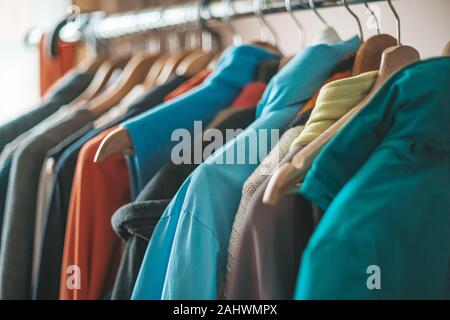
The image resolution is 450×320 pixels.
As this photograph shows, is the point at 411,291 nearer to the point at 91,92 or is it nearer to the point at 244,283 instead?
the point at 244,283

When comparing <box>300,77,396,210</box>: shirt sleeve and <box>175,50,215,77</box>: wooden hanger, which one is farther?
<box>175,50,215,77</box>: wooden hanger

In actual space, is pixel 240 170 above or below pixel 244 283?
above

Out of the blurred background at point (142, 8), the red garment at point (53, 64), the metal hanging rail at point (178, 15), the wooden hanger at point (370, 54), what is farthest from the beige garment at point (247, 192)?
the red garment at point (53, 64)

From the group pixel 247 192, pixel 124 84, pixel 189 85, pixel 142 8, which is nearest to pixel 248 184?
pixel 247 192

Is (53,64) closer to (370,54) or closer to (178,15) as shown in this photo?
(178,15)

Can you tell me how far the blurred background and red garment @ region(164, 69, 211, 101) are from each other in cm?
28

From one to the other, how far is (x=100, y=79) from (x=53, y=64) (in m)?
0.25

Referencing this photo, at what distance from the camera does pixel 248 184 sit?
2.31 ft

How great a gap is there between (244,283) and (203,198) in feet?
0.36

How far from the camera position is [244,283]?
26.0 inches

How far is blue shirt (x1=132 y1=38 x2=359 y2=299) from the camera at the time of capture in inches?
28.0

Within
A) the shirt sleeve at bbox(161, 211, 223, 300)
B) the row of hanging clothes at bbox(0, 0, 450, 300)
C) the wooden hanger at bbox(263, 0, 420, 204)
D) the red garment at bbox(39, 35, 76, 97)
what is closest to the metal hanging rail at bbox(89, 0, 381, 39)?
the row of hanging clothes at bbox(0, 0, 450, 300)

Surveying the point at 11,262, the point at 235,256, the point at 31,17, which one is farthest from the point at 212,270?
the point at 31,17

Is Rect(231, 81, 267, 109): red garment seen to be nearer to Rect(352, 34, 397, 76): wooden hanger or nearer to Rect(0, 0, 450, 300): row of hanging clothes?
Rect(0, 0, 450, 300): row of hanging clothes
